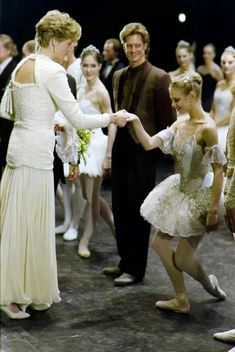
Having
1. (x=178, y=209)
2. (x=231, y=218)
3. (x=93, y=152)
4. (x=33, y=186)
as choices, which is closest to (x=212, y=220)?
(x=178, y=209)

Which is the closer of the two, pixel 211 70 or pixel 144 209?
pixel 144 209

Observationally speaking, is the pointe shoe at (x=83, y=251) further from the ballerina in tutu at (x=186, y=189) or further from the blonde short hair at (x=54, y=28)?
the blonde short hair at (x=54, y=28)

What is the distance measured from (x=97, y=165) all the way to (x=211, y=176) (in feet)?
4.06

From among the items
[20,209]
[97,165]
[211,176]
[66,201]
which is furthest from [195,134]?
[66,201]

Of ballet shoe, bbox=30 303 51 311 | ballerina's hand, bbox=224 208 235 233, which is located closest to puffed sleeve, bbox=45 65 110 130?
ballerina's hand, bbox=224 208 235 233

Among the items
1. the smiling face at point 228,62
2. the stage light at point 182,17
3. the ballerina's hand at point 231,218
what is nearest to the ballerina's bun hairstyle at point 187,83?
the ballerina's hand at point 231,218

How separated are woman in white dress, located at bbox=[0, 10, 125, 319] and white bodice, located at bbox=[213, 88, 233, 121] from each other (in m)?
2.85

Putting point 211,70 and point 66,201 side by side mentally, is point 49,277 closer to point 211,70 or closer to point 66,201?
point 66,201

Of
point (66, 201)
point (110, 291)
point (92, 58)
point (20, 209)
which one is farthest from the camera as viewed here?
point (66, 201)

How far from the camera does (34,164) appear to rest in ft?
11.3

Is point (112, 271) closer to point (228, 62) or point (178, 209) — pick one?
point (178, 209)

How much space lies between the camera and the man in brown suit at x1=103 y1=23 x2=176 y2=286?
13.2ft

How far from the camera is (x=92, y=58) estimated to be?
474 centimetres

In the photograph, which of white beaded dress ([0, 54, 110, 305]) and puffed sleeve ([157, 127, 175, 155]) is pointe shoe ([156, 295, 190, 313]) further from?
puffed sleeve ([157, 127, 175, 155])
